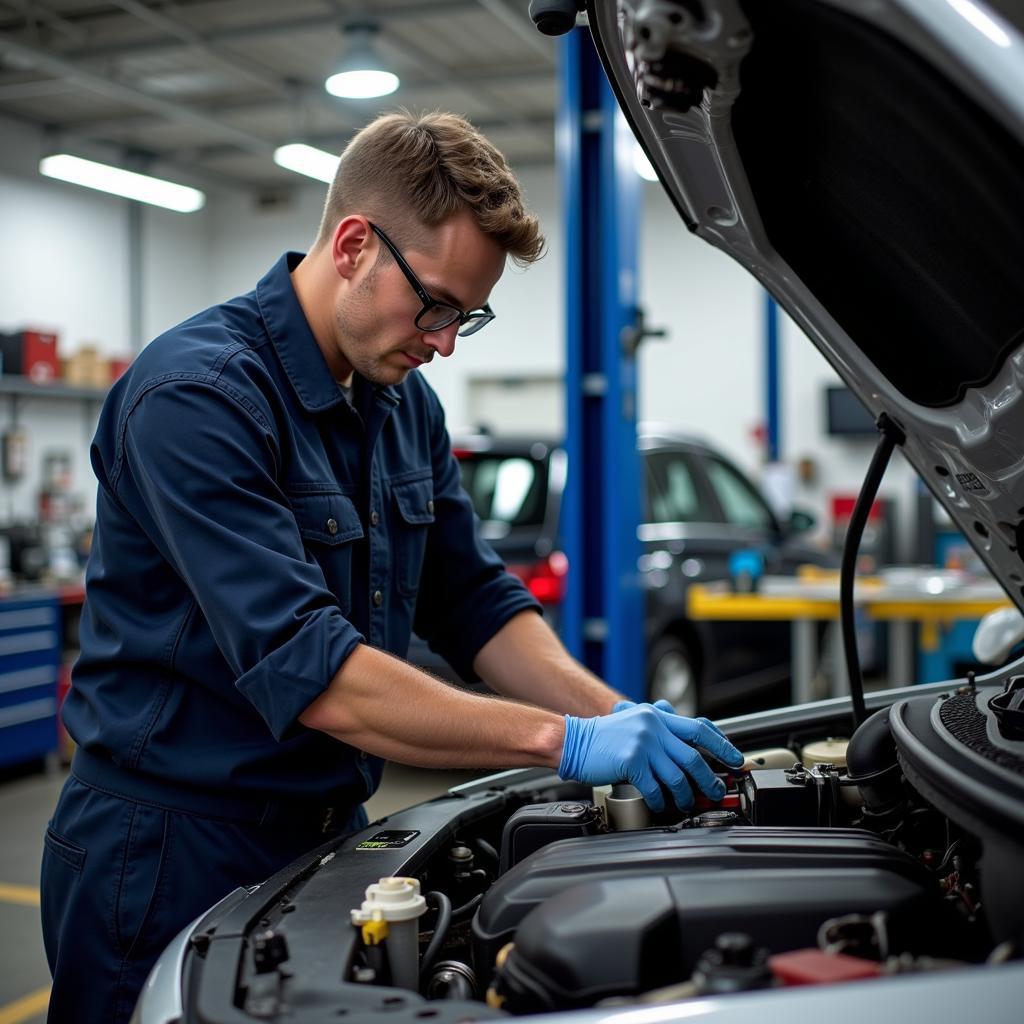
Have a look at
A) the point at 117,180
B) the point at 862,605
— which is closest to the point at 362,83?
the point at 117,180

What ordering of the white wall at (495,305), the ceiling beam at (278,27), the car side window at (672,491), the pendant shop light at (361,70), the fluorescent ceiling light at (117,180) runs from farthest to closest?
the white wall at (495,305) → the fluorescent ceiling light at (117,180) → the ceiling beam at (278,27) → the pendant shop light at (361,70) → the car side window at (672,491)

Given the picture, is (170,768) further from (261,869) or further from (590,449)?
(590,449)

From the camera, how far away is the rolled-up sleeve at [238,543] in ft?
4.31

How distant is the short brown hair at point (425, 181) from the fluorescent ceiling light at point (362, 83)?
5.69 meters

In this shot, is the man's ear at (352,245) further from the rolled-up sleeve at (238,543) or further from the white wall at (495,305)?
the white wall at (495,305)

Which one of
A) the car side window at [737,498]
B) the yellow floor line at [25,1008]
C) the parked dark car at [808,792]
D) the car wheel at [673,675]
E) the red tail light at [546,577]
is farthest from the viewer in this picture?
the car side window at [737,498]

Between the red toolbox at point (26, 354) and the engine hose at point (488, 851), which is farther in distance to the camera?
the red toolbox at point (26, 354)

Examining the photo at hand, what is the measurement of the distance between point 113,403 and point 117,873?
0.62 meters

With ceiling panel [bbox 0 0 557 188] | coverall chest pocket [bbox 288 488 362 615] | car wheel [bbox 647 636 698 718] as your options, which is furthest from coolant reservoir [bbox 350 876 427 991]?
ceiling panel [bbox 0 0 557 188]

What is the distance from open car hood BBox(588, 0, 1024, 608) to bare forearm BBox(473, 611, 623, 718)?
2.02 feet

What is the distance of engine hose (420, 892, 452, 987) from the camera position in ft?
3.82

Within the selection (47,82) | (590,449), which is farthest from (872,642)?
(47,82)

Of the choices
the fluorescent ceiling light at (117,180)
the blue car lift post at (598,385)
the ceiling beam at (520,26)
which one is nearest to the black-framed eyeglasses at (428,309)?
the blue car lift post at (598,385)

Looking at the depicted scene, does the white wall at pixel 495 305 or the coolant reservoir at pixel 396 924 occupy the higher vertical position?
the white wall at pixel 495 305
